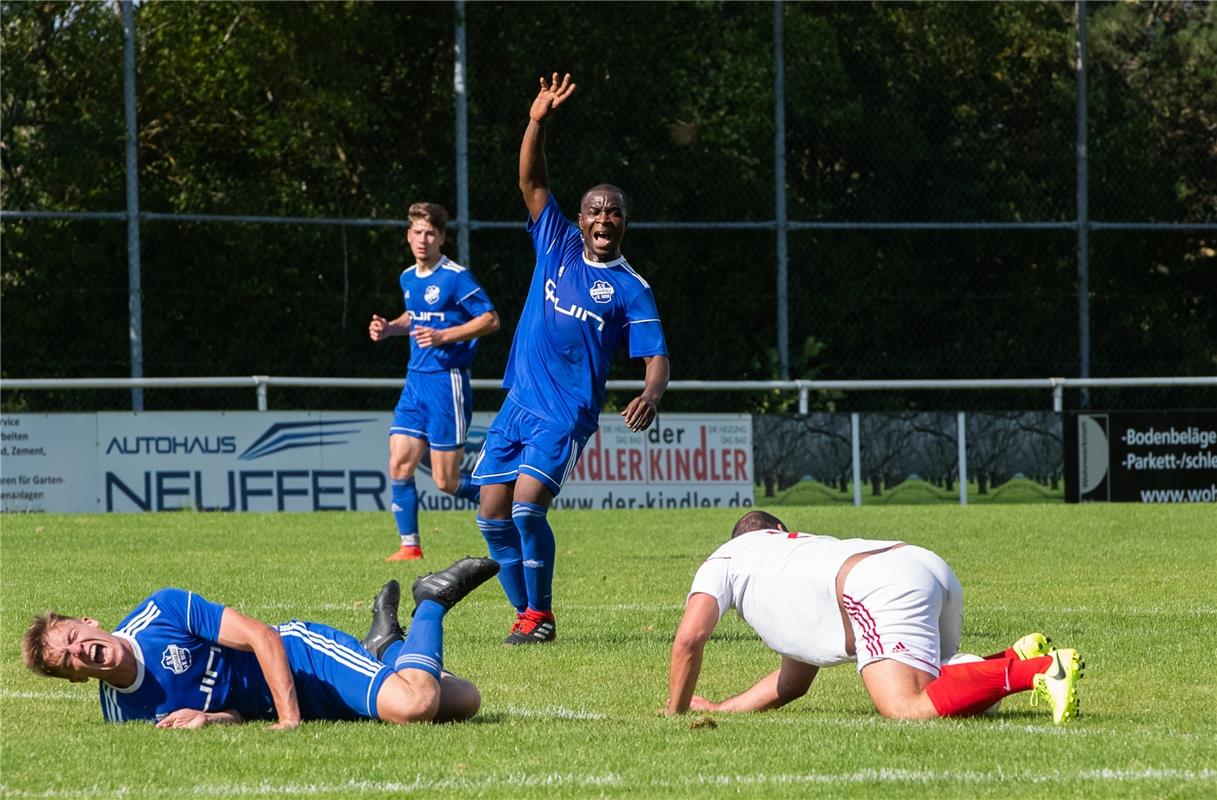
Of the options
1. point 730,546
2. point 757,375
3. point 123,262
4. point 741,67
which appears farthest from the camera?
point 741,67

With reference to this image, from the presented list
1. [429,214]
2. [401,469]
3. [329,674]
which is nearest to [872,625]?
[329,674]

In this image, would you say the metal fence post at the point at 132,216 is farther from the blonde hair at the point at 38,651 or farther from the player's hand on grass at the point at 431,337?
the blonde hair at the point at 38,651

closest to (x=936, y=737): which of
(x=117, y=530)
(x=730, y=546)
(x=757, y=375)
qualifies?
(x=730, y=546)

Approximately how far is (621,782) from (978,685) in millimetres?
1682

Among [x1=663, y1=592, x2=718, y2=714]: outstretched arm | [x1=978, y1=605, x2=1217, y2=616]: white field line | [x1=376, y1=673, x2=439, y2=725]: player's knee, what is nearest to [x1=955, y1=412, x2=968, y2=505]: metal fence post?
[x1=978, y1=605, x2=1217, y2=616]: white field line

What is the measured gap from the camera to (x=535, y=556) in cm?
915

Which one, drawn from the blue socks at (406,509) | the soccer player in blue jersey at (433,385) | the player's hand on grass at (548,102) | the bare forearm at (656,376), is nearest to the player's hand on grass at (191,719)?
the bare forearm at (656,376)

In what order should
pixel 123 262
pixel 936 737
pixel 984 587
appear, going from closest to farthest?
pixel 936 737 → pixel 984 587 → pixel 123 262

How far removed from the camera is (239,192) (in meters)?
24.8

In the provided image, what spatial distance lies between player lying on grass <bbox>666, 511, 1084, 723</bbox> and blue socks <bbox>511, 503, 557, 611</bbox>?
94.8 inches

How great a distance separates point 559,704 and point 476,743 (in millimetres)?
1048

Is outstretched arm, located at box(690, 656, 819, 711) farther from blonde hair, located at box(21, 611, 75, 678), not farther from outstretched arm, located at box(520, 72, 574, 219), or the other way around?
outstretched arm, located at box(520, 72, 574, 219)

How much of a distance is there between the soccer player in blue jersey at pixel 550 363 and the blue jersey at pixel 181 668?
2.47 meters

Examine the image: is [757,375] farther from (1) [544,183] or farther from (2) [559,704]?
(2) [559,704]
